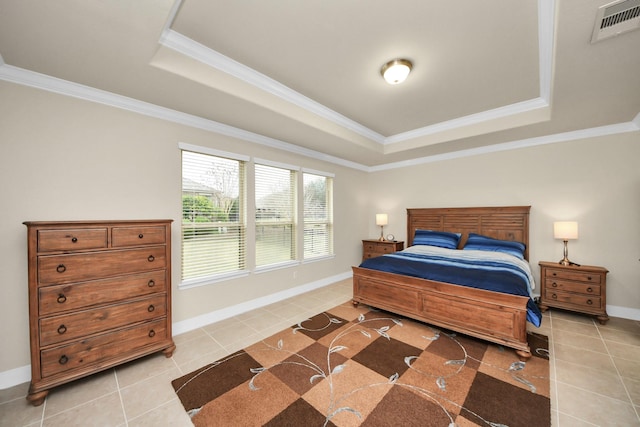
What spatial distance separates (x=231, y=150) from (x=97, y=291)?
208cm

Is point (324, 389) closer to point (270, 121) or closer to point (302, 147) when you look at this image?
point (270, 121)

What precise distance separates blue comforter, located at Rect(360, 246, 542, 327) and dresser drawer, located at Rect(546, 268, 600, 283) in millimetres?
330

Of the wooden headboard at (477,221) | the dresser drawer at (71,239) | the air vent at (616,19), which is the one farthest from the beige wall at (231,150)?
the air vent at (616,19)

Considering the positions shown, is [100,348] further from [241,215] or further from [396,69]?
[396,69]

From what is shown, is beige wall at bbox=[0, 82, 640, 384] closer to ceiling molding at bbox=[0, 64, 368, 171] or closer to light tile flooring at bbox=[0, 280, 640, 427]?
ceiling molding at bbox=[0, 64, 368, 171]

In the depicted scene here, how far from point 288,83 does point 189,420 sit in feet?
10.1

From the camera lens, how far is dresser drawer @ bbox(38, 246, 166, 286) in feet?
6.01

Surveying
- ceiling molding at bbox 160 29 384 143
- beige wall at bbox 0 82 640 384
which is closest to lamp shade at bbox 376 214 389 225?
beige wall at bbox 0 82 640 384

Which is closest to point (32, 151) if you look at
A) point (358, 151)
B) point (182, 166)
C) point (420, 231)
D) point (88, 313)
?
point (182, 166)

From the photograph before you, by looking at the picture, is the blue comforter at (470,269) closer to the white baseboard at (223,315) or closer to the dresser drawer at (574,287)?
the dresser drawer at (574,287)

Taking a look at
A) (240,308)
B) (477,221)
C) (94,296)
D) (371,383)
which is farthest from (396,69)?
(240,308)

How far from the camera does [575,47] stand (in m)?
1.90

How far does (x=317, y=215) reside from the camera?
4.68m

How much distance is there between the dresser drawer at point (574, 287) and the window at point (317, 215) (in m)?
3.33
